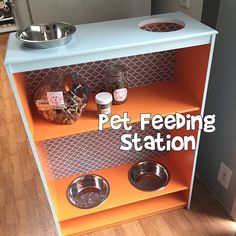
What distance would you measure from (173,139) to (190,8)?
676 mm

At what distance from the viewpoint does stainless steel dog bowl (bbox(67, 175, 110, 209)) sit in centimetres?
146

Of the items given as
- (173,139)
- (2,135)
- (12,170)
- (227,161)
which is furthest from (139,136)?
(2,135)

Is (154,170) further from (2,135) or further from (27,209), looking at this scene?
(2,135)

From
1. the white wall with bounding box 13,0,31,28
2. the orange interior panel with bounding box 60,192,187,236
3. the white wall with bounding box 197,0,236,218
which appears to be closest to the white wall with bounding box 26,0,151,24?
the white wall with bounding box 13,0,31,28

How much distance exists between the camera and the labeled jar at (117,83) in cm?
117

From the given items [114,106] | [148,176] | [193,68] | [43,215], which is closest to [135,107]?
[114,106]

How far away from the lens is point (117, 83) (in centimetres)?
118

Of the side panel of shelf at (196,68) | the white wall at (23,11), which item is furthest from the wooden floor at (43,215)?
the white wall at (23,11)

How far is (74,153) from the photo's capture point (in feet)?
4.91

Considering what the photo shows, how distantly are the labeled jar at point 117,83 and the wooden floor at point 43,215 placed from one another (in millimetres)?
717

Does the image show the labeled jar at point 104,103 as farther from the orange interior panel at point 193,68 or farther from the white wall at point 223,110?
the white wall at point 223,110

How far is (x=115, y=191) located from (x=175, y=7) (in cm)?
103

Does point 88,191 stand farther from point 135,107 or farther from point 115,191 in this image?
point 135,107

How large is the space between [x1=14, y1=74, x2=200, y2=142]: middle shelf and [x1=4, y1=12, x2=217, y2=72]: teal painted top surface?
10 centimetres
